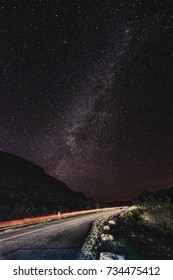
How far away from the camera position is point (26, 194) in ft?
132

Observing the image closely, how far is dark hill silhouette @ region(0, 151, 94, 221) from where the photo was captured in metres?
27.0

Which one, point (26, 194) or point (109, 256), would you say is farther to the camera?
point (26, 194)

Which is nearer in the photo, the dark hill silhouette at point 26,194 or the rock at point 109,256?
the rock at point 109,256

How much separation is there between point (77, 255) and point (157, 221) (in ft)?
33.3

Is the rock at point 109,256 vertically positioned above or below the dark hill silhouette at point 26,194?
below

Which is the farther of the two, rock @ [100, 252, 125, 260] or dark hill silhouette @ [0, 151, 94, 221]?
dark hill silhouette @ [0, 151, 94, 221]

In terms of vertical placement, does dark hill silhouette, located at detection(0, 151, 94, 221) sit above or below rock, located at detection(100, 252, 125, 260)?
above

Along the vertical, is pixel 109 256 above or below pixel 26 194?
below

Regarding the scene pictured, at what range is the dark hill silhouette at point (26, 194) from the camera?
27.0m

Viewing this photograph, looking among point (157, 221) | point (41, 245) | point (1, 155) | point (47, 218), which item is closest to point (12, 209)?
point (47, 218)
